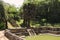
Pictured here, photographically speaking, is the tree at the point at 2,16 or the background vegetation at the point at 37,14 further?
the background vegetation at the point at 37,14

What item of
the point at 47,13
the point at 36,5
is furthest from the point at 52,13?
→ the point at 36,5

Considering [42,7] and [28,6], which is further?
[42,7]

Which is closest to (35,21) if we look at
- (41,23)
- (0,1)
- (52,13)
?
(41,23)

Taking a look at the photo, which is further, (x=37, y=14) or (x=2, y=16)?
(x=37, y=14)

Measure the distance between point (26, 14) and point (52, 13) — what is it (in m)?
6.44

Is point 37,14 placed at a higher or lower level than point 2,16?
lower

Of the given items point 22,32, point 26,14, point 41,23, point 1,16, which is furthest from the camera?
point 41,23

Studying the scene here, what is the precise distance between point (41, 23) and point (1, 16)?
359 inches

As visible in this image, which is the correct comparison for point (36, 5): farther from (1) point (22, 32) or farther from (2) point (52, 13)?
(1) point (22, 32)

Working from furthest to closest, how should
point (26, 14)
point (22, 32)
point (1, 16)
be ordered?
point (26, 14)
point (1, 16)
point (22, 32)

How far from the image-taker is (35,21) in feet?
130

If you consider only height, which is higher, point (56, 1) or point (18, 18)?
point (56, 1)

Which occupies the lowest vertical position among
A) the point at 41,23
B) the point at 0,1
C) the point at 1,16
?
the point at 41,23

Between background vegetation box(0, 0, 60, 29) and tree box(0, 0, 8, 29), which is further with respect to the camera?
background vegetation box(0, 0, 60, 29)
